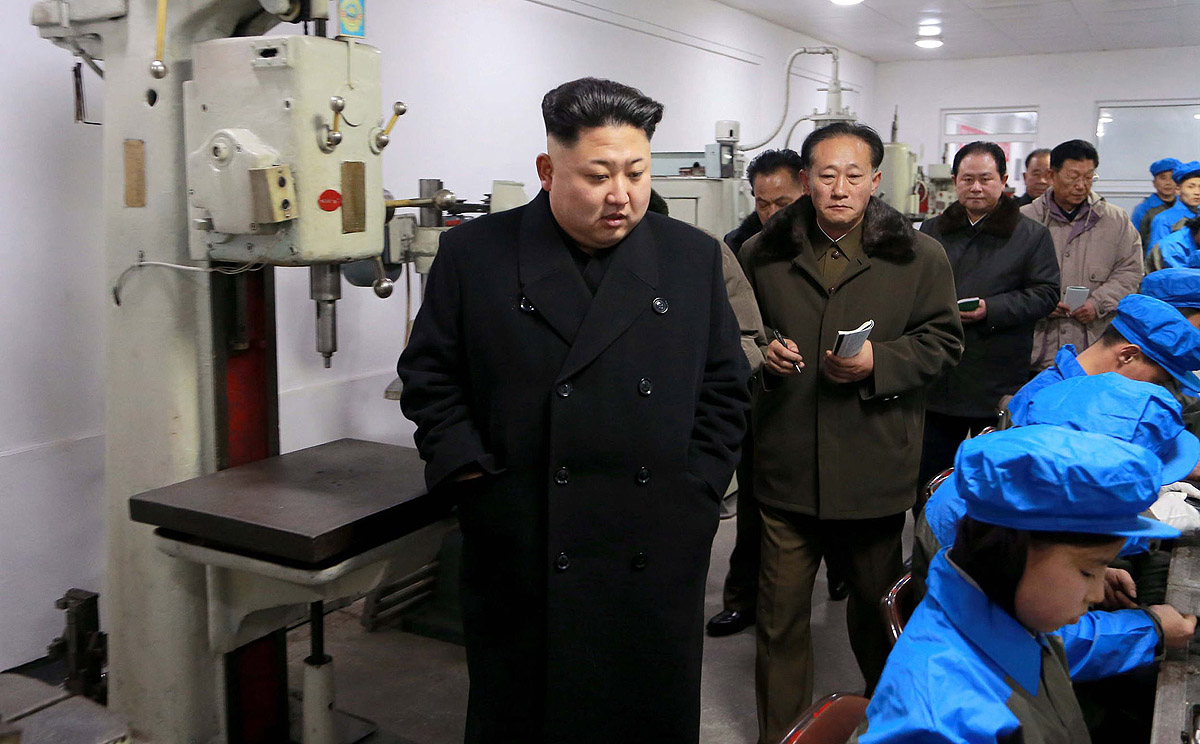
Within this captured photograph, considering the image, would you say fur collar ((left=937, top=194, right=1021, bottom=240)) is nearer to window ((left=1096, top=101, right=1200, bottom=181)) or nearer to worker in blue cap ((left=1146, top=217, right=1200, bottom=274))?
worker in blue cap ((left=1146, top=217, right=1200, bottom=274))

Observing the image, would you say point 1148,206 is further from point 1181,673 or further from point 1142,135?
point 1181,673

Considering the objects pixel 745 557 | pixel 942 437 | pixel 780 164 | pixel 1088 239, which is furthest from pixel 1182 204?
pixel 745 557

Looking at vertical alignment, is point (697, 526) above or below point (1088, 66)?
below

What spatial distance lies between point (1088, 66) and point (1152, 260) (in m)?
5.12

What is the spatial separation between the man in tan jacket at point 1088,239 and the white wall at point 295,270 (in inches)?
82.3

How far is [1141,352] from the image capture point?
1.86 m

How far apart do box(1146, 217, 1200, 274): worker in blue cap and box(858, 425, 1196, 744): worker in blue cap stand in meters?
2.19

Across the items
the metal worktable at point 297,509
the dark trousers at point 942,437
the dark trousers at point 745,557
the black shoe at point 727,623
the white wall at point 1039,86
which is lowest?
the black shoe at point 727,623

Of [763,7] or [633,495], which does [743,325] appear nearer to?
[633,495]

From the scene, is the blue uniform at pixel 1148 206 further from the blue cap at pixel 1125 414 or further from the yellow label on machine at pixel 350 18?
the yellow label on machine at pixel 350 18

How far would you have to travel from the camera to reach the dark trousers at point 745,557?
273cm

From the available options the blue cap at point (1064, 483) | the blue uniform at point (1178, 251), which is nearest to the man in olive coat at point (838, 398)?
the blue cap at point (1064, 483)

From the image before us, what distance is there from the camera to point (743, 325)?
6.47ft

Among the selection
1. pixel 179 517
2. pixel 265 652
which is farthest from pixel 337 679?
pixel 179 517
